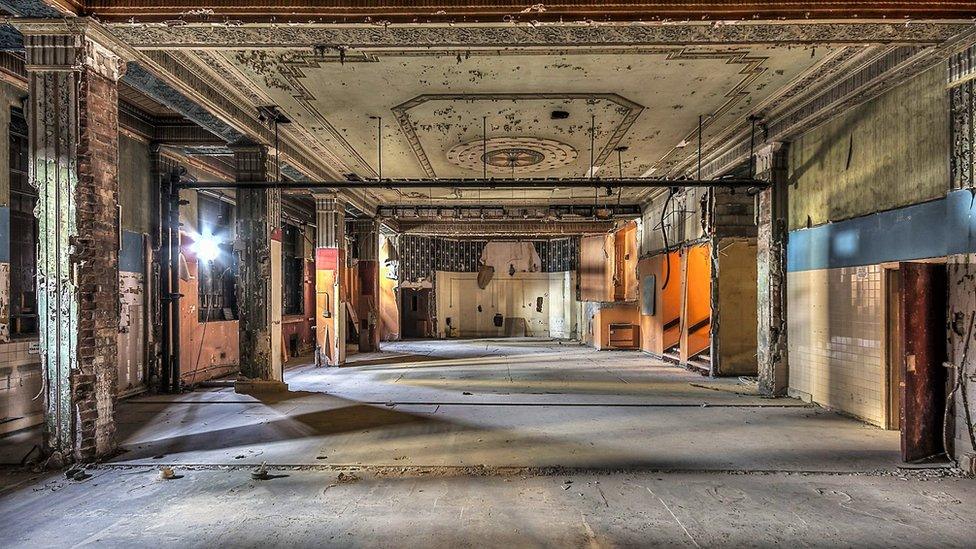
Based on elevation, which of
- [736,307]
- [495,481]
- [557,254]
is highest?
[557,254]

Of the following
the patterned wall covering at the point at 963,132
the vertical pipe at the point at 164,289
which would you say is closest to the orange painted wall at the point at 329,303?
the vertical pipe at the point at 164,289

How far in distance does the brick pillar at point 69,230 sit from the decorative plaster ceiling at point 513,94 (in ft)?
3.74

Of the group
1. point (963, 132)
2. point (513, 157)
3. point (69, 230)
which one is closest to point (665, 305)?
point (513, 157)

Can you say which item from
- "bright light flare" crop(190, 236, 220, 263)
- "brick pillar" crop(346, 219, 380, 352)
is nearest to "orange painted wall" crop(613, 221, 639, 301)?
"brick pillar" crop(346, 219, 380, 352)

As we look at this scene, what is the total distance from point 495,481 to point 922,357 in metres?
3.63

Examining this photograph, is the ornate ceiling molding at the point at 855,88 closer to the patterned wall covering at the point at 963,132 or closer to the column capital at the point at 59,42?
the patterned wall covering at the point at 963,132

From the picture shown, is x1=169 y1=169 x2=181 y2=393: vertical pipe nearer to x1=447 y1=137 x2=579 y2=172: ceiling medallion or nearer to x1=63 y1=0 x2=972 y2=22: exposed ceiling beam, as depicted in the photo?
x1=63 y1=0 x2=972 y2=22: exposed ceiling beam

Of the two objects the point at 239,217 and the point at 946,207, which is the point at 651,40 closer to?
the point at 946,207

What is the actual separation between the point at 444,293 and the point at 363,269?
5848 millimetres

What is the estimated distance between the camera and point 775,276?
6863mm

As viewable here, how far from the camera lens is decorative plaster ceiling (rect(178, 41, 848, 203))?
4.95 m

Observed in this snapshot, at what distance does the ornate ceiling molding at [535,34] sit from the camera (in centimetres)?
390

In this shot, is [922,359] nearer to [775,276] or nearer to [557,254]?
[775,276]

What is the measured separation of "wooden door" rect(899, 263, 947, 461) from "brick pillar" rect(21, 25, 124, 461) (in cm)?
654
